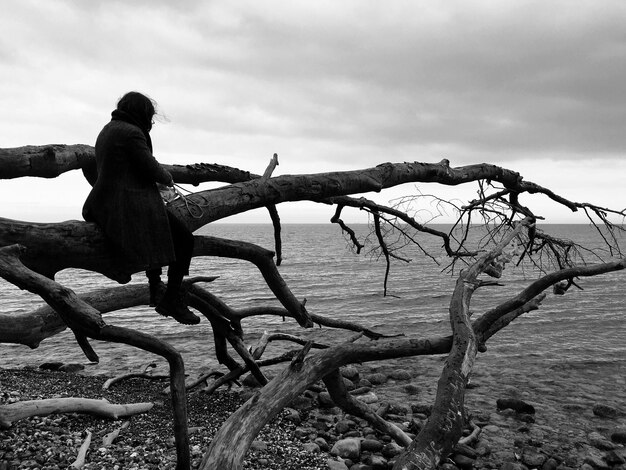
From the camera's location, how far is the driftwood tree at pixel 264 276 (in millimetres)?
3752

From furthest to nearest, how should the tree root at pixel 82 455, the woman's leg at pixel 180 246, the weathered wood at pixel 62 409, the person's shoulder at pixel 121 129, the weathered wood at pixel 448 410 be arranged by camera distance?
the weathered wood at pixel 62 409, the tree root at pixel 82 455, the woman's leg at pixel 180 246, the weathered wood at pixel 448 410, the person's shoulder at pixel 121 129

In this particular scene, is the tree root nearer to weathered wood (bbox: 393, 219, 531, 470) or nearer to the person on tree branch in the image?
the person on tree branch

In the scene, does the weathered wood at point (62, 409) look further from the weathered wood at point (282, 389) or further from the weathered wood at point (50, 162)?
the weathered wood at point (282, 389)

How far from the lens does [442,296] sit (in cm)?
3022

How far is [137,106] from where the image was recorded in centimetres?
413

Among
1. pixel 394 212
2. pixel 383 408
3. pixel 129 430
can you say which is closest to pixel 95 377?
pixel 129 430

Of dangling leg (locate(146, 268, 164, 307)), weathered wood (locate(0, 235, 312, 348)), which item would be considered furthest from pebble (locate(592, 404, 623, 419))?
dangling leg (locate(146, 268, 164, 307))

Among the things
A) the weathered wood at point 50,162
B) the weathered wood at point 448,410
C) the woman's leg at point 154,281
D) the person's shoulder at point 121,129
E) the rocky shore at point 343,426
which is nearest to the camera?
the person's shoulder at point 121,129

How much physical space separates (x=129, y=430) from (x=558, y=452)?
298 inches

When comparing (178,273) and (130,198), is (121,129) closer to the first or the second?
(130,198)

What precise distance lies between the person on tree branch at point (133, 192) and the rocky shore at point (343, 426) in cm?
403

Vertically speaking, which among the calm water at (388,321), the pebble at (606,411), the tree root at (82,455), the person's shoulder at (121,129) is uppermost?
the person's shoulder at (121,129)

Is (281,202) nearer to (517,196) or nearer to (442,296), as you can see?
(517,196)

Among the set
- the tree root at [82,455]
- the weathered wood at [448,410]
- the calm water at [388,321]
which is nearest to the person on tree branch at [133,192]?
the weathered wood at [448,410]
